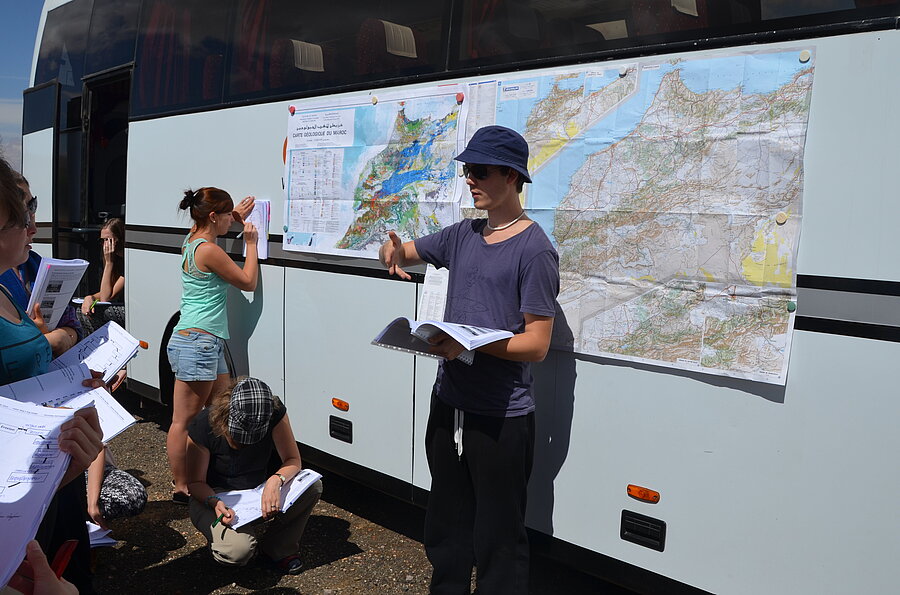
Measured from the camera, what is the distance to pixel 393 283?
3.98 m

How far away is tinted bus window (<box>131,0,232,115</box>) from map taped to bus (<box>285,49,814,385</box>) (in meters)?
2.53

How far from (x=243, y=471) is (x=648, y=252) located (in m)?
2.32

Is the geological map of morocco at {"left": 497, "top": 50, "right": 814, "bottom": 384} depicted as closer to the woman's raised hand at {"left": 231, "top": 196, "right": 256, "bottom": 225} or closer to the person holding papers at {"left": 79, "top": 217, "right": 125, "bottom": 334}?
the woman's raised hand at {"left": 231, "top": 196, "right": 256, "bottom": 225}

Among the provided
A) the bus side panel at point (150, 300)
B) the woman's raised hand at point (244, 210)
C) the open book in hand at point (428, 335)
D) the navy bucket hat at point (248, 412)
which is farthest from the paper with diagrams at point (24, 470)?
the bus side panel at point (150, 300)

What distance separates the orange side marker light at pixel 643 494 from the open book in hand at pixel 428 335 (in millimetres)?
829

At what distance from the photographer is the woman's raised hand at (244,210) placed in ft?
16.0

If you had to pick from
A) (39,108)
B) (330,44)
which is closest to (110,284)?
(39,108)

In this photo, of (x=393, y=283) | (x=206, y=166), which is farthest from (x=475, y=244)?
(x=206, y=166)

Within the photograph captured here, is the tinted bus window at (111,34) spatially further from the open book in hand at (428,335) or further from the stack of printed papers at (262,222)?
the open book in hand at (428,335)

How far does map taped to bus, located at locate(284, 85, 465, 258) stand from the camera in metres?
3.68

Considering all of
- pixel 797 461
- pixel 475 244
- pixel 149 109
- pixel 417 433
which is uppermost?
pixel 149 109

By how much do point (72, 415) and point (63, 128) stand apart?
21.1 ft

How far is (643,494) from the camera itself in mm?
3020

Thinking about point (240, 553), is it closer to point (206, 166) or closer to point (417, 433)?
point (417, 433)
